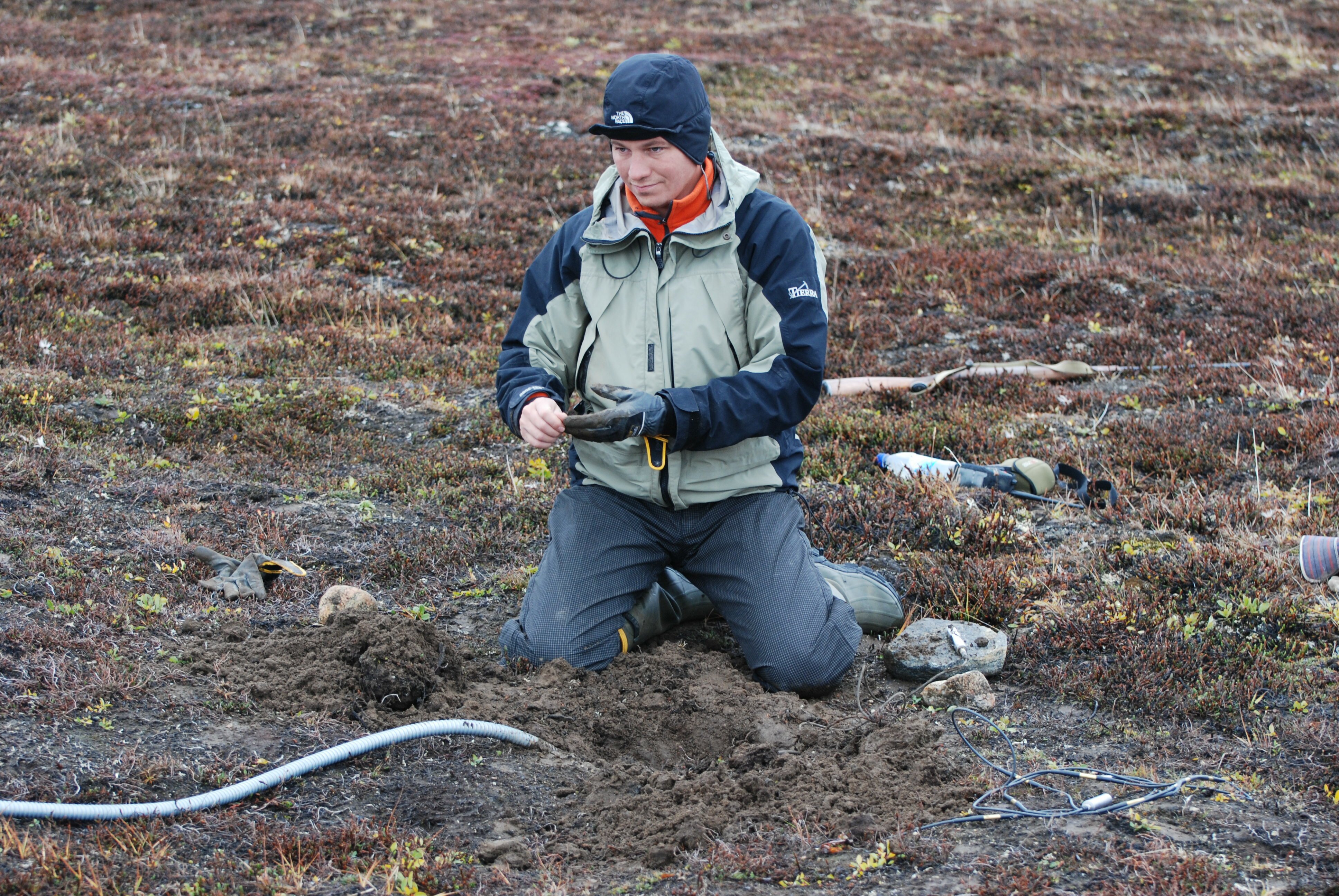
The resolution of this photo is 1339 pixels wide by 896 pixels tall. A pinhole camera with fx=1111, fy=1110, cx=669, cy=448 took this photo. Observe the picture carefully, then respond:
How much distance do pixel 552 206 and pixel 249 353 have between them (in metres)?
5.21

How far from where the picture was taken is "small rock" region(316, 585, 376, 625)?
14.6 feet

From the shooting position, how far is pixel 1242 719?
3.83 m

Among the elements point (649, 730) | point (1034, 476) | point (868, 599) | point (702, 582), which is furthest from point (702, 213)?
point (1034, 476)

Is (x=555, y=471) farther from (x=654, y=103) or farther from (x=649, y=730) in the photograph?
(x=654, y=103)

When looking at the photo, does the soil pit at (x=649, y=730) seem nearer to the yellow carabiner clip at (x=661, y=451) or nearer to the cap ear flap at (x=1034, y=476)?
the yellow carabiner clip at (x=661, y=451)

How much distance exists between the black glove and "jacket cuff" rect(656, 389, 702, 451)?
0.9 inches

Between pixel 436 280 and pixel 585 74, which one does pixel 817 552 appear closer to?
pixel 436 280

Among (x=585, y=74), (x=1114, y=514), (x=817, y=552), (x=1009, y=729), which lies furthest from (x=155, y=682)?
(x=585, y=74)

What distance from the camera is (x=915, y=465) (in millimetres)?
6340

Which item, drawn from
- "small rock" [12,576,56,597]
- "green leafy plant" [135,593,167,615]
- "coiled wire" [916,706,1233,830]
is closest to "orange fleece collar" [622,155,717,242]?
"coiled wire" [916,706,1233,830]

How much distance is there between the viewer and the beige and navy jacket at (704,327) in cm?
415

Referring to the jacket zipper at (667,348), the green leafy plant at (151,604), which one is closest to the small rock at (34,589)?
the green leafy plant at (151,604)

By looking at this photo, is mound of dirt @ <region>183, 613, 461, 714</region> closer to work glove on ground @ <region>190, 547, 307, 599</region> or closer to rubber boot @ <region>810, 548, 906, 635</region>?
work glove on ground @ <region>190, 547, 307, 599</region>

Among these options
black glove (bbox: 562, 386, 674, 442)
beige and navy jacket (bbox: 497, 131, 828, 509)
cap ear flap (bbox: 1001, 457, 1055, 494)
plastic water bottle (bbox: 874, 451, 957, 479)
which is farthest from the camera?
plastic water bottle (bbox: 874, 451, 957, 479)
